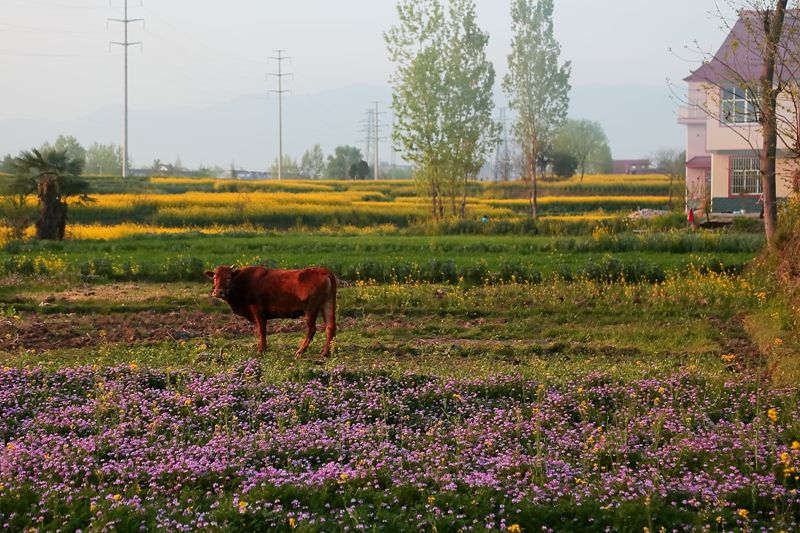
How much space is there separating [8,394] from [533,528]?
17.6ft

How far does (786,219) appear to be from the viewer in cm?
1559

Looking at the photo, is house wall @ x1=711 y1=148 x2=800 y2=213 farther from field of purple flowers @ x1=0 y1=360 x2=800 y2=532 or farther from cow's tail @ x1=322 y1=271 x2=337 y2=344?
field of purple flowers @ x1=0 y1=360 x2=800 y2=532

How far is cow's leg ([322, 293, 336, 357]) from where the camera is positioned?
1193 cm

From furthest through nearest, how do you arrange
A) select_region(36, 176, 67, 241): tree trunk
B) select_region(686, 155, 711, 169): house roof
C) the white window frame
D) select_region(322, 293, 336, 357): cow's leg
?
select_region(686, 155, 711, 169): house roof → the white window frame → select_region(36, 176, 67, 241): tree trunk → select_region(322, 293, 336, 357): cow's leg

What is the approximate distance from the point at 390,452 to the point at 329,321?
197 inches

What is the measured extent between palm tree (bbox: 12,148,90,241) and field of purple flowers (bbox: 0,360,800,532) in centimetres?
2269

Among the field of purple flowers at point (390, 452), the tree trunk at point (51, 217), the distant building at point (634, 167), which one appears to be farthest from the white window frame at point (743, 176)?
the distant building at point (634, 167)

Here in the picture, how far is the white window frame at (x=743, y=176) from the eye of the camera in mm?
46500

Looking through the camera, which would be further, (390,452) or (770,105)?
(770,105)

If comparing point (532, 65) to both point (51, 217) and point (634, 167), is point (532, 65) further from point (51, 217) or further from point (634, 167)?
point (634, 167)

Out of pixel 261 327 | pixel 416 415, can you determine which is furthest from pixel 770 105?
pixel 416 415

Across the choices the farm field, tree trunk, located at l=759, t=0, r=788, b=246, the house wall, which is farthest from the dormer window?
the farm field

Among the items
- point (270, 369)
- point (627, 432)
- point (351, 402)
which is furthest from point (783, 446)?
Answer: point (270, 369)

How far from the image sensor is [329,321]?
1209 cm
